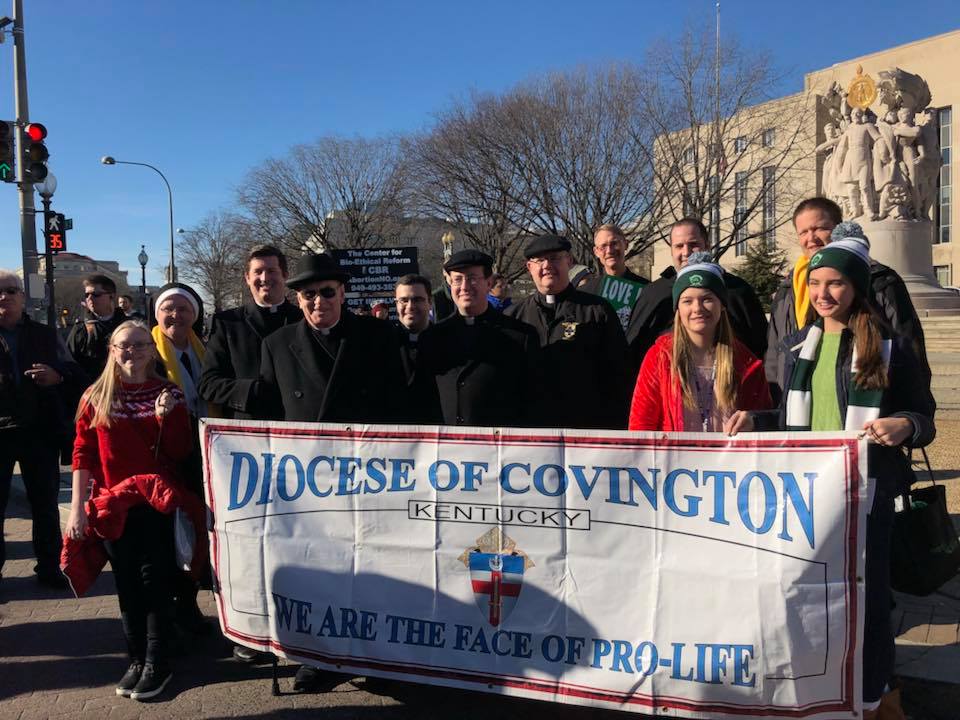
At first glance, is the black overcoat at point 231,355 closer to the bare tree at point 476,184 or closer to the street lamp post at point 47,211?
the street lamp post at point 47,211

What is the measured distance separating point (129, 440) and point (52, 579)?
2386 mm

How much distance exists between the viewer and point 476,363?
394cm

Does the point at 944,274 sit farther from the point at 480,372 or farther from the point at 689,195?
the point at 480,372

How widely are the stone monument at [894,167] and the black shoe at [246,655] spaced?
16205mm

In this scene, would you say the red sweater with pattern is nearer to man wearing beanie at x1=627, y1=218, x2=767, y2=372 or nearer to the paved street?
the paved street

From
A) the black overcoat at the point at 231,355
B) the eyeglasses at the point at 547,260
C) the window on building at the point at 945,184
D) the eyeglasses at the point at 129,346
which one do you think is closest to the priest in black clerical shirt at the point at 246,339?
the black overcoat at the point at 231,355

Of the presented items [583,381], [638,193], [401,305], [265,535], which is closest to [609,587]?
[583,381]

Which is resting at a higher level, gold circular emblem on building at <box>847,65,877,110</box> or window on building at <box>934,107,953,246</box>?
window on building at <box>934,107,953,246</box>

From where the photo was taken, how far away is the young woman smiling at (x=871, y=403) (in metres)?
2.81

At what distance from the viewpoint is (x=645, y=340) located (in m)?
4.75

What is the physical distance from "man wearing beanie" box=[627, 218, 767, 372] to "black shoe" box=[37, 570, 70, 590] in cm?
439

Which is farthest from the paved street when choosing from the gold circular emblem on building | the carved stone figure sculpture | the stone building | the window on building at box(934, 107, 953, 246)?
the window on building at box(934, 107, 953, 246)

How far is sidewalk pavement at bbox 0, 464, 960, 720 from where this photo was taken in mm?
3525

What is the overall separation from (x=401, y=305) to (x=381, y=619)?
2109 millimetres
